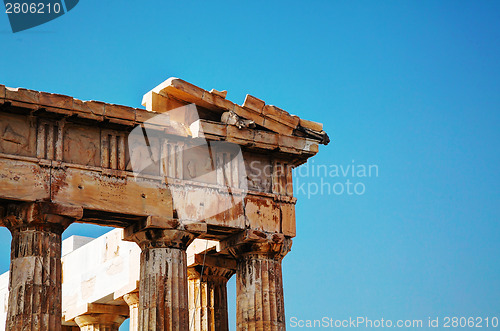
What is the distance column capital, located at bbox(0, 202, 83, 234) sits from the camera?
2136 cm

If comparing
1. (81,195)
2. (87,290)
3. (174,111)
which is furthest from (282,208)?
(87,290)

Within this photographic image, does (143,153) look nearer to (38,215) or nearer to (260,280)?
(38,215)

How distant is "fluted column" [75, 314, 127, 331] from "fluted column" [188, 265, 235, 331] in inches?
178

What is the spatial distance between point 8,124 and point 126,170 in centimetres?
286

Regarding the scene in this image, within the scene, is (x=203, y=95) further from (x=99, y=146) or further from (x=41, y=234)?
(x=41, y=234)

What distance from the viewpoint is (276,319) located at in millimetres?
23938

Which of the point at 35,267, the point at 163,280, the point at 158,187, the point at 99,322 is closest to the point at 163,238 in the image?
the point at 163,280

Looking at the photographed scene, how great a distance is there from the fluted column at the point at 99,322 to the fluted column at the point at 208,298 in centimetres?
452

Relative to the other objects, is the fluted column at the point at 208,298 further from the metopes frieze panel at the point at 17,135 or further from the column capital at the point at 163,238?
the metopes frieze panel at the point at 17,135

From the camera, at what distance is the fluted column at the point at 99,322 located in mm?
31078

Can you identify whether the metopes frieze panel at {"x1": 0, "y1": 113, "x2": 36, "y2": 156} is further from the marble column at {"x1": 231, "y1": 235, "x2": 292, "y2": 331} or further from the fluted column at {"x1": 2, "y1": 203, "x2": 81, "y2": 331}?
the marble column at {"x1": 231, "y1": 235, "x2": 292, "y2": 331}

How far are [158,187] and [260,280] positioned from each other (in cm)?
348

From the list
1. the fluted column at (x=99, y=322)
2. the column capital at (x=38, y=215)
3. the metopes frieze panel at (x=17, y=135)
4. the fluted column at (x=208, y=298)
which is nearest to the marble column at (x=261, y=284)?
the fluted column at (x=208, y=298)

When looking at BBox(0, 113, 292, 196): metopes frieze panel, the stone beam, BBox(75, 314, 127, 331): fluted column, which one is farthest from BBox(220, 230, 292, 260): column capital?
BBox(75, 314, 127, 331): fluted column
